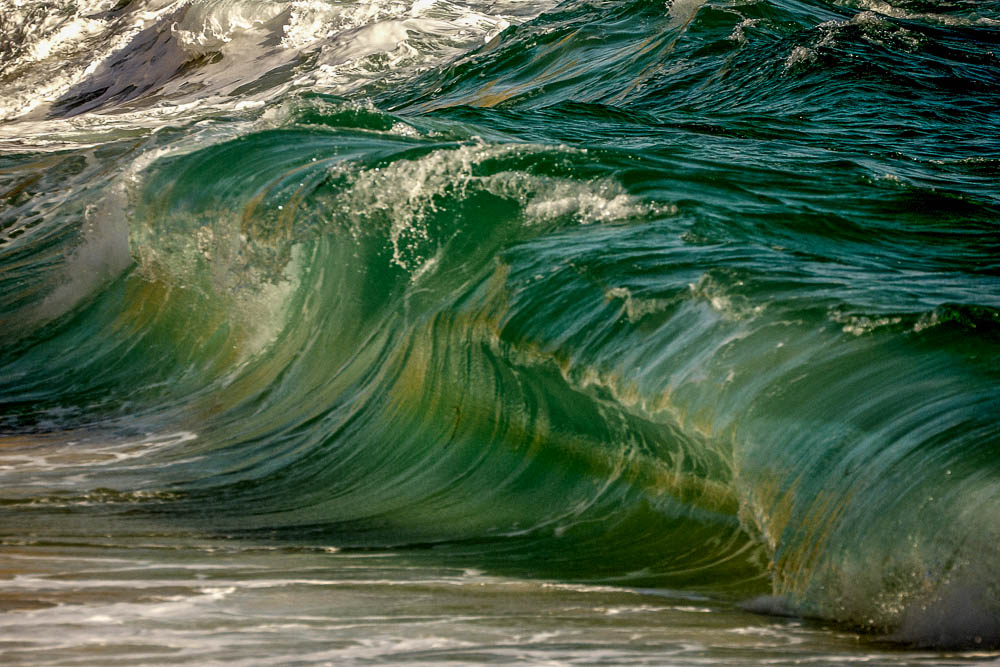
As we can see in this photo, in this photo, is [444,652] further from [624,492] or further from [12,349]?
[12,349]

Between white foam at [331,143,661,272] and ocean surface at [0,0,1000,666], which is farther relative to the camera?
white foam at [331,143,661,272]

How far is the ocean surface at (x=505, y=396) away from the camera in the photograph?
9.77 ft

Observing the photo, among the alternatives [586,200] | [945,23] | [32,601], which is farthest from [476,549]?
[945,23]

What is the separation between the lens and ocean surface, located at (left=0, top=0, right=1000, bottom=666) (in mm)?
2977

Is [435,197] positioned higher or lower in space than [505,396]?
higher

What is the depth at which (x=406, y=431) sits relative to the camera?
4203mm

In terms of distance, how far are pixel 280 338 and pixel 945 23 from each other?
8643mm

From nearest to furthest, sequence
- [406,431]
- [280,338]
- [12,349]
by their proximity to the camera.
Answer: [406,431] < [280,338] < [12,349]

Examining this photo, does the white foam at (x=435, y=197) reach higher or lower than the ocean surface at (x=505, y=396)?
higher

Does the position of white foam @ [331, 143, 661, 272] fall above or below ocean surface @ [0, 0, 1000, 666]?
above

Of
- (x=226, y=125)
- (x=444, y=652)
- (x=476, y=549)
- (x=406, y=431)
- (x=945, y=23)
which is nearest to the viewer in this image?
(x=444, y=652)

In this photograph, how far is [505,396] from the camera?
411cm

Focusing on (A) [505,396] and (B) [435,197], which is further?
(B) [435,197]

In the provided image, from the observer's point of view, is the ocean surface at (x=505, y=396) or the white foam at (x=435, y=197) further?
the white foam at (x=435, y=197)
